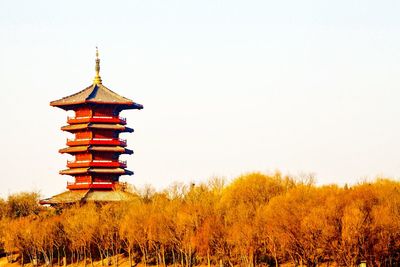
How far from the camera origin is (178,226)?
6319 cm

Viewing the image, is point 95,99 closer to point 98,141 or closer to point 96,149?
point 98,141

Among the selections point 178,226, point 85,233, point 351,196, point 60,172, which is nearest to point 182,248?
point 178,226

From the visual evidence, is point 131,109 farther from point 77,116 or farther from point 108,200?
point 108,200

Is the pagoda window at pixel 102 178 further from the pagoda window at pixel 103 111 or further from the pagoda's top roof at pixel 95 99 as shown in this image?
the pagoda's top roof at pixel 95 99

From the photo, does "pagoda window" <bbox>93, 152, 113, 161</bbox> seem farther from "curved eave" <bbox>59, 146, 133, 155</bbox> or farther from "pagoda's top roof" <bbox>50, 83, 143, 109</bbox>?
"pagoda's top roof" <bbox>50, 83, 143, 109</bbox>

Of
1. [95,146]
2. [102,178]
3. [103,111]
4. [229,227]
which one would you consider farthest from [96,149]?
[229,227]

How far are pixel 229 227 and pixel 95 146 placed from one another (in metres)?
24.5

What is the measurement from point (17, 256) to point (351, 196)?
37.6 meters

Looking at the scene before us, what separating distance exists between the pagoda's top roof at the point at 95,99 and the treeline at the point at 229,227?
988 cm

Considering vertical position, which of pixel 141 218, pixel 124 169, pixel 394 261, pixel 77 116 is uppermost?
pixel 77 116

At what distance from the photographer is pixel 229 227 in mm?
60438

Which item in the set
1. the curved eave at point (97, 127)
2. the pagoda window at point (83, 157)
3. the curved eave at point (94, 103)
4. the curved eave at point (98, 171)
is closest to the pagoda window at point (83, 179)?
the curved eave at point (98, 171)

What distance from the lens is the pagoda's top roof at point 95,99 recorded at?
81062 mm

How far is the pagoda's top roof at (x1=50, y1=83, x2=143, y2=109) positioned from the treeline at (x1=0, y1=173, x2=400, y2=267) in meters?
9.97
